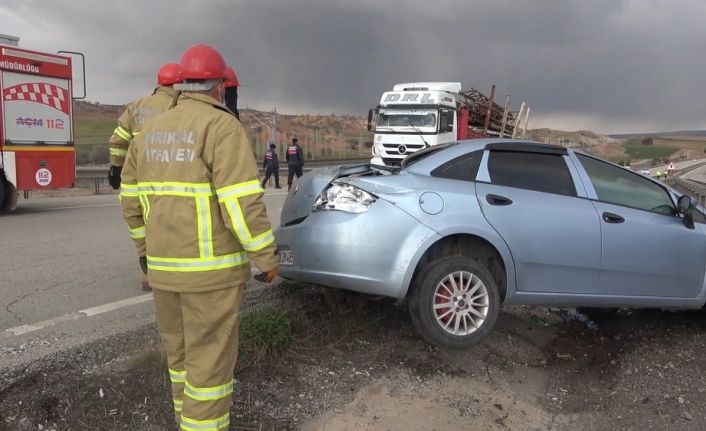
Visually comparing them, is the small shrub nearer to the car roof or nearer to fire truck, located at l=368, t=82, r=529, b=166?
the car roof

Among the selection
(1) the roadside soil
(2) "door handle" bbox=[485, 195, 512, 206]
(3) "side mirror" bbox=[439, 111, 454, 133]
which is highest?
(3) "side mirror" bbox=[439, 111, 454, 133]

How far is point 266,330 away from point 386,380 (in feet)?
2.84

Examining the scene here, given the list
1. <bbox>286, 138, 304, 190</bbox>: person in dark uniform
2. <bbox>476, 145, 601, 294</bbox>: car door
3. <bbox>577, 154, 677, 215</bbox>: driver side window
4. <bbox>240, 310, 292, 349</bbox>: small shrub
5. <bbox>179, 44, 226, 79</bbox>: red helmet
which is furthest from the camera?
<bbox>286, 138, 304, 190</bbox>: person in dark uniform

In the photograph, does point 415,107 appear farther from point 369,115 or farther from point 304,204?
point 304,204

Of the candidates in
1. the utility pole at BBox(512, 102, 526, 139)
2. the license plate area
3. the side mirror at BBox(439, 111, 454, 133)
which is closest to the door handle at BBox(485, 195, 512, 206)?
the license plate area

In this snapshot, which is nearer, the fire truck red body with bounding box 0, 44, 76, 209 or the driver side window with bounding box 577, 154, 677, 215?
the driver side window with bounding box 577, 154, 677, 215

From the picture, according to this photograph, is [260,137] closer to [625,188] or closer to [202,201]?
[625,188]

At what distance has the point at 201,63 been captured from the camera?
8.48 feet

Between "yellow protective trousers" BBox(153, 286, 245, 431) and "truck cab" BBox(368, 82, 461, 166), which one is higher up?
"truck cab" BBox(368, 82, 461, 166)

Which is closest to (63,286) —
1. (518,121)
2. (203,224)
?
(203,224)

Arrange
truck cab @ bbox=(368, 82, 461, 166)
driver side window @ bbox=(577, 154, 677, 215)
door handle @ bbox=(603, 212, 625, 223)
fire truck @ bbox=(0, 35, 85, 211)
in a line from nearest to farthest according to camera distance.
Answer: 1. door handle @ bbox=(603, 212, 625, 223)
2. driver side window @ bbox=(577, 154, 677, 215)
3. fire truck @ bbox=(0, 35, 85, 211)
4. truck cab @ bbox=(368, 82, 461, 166)

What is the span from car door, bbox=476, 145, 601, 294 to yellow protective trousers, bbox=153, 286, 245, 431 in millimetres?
2000

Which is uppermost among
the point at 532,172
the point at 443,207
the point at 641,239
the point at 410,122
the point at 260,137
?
the point at 260,137

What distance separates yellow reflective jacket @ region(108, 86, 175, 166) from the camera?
14.5 ft
